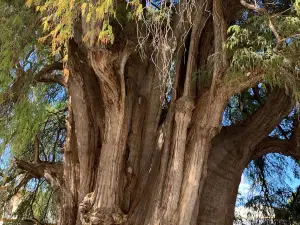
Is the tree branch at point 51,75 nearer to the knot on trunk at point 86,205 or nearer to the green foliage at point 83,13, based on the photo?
the green foliage at point 83,13

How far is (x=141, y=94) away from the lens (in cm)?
576

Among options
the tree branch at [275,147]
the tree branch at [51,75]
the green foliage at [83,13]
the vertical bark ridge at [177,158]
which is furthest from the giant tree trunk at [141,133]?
the tree branch at [275,147]

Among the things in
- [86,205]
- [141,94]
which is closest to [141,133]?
[141,94]

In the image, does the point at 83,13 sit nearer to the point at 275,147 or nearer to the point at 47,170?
the point at 47,170

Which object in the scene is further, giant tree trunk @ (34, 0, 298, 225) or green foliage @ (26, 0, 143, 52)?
giant tree trunk @ (34, 0, 298, 225)

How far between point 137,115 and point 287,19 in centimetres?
220

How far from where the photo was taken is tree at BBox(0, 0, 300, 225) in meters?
4.69

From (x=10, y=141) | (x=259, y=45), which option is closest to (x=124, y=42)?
(x=259, y=45)

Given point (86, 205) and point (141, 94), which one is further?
point (141, 94)

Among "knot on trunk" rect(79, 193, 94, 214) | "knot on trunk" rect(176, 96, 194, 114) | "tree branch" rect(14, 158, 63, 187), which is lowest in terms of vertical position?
"knot on trunk" rect(79, 193, 94, 214)

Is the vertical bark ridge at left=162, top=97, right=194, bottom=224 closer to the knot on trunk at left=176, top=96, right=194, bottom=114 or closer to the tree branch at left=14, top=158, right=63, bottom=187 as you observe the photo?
the knot on trunk at left=176, top=96, right=194, bottom=114

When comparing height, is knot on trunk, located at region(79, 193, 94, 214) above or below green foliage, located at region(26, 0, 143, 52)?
below

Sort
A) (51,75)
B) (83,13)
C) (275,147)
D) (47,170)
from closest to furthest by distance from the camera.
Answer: (83,13) → (51,75) → (47,170) → (275,147)

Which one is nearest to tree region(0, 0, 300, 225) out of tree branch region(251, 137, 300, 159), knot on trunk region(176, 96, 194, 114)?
knot on trunk region(176, 96, 194, 114)
